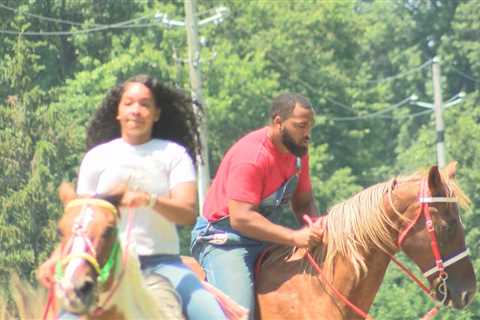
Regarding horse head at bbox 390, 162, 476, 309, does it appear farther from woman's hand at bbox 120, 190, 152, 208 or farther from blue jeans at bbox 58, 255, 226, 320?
woman's hand at bbox 120, 190, 152, 208

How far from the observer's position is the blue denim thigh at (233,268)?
9.55 metres

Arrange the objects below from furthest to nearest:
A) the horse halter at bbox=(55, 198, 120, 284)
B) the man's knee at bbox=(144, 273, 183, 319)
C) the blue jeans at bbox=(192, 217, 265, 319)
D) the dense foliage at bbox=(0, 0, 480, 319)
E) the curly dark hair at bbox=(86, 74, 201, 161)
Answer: the dense foliage at bbox=(0, 0, 480, 319) → the blue jeans at bbox=(192, 217, 265, 319) → the curly dark hair at bbox=(86, 74, 201, 161) → the man's knee at bbox=(144, 273, 183, 319) → the horse halter at bbox=(55, 198, 120, 284)

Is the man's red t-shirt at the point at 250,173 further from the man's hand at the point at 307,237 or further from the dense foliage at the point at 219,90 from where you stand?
the dense foliage at the point at 219,90

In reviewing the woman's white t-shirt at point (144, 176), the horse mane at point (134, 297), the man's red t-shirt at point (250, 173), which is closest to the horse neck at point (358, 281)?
the man's red t-shirt at point (250, 173)

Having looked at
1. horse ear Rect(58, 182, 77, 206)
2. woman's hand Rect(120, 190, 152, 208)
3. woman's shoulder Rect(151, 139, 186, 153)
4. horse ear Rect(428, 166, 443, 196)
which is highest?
woman's shoulder Rect(151, 139, 186, 153)

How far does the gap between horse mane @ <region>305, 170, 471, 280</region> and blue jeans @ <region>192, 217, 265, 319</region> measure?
1.78ft

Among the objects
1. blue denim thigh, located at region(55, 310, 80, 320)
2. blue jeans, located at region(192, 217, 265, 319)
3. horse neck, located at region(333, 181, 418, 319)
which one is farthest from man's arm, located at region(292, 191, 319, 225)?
blue denim thigh, located at region(55, 310, 80, 320)

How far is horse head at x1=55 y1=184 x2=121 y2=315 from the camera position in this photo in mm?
6605

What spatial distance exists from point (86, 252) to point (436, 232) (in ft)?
11.5

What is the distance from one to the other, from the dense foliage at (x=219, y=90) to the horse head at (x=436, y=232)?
1267cm

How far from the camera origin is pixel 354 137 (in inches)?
2014

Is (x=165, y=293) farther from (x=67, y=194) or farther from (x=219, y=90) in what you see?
(x=219, y=90)

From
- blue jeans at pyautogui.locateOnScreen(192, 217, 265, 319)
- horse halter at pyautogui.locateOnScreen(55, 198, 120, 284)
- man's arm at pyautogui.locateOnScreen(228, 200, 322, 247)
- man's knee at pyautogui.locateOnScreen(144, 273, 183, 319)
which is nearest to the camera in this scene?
horse halter at pyautogui.locateOnScreen(55, 198, 120, 284)

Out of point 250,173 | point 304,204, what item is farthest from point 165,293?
point 304,204
